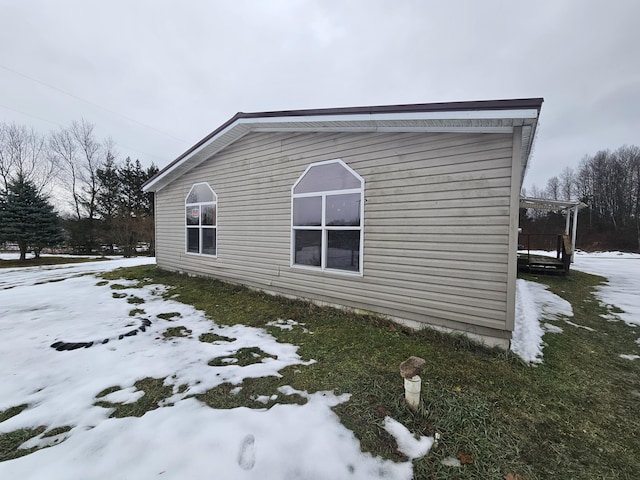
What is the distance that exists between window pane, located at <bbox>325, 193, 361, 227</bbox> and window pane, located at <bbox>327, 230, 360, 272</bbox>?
18cm

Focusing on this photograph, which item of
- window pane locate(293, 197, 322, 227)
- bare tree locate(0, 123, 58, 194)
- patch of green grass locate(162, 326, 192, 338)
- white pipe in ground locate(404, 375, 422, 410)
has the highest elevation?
bare tree locate(0, 123, 58, 194)

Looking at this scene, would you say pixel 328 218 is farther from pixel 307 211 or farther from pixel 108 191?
pixel 108 191

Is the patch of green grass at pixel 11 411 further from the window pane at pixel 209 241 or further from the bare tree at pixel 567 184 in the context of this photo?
the bare tree at pixel 567 184

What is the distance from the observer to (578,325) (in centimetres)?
437

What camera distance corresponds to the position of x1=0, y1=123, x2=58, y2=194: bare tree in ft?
62.0

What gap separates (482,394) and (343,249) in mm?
2775

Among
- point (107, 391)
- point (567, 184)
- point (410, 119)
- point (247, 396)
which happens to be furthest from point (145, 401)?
point (567, 184)

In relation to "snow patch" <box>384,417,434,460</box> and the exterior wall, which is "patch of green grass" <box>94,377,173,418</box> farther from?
the exterior wall

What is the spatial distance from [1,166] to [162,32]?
57.6 ft

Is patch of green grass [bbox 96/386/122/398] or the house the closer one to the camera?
patch of green grass [bbox 96/386/122/398]

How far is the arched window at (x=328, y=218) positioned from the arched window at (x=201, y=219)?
3044 mm

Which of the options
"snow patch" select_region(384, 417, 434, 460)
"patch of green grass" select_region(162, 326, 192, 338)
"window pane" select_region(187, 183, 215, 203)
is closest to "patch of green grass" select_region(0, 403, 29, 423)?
"patch of green grass" select_region(162, 326, 192, 338)

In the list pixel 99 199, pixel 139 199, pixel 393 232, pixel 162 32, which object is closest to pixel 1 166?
pixel 99 199

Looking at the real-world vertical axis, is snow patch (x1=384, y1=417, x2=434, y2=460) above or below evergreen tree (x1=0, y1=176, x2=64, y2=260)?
below
